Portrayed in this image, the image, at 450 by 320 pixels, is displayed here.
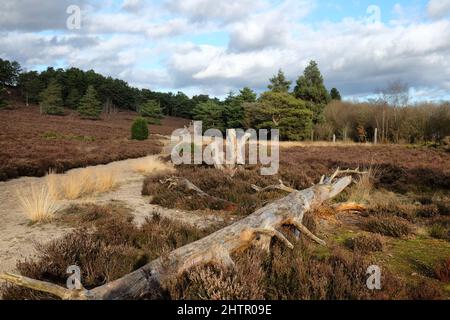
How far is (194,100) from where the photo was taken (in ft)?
310

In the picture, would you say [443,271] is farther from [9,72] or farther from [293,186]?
[9,72]

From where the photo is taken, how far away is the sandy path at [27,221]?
16.4 feet

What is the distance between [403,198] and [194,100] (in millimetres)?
88344

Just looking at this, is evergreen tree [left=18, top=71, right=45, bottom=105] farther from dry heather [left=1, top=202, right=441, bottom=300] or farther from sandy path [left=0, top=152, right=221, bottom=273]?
dry heather [left=1, top=202, right=441, bottom=300]

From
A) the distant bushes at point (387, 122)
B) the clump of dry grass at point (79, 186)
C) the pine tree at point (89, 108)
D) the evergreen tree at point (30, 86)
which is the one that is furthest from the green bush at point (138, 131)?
the evergreen tree at point (30, 86)

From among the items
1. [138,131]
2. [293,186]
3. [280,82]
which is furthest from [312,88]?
[293,186]

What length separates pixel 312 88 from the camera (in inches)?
1779

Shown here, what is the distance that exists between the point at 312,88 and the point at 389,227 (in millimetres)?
41848

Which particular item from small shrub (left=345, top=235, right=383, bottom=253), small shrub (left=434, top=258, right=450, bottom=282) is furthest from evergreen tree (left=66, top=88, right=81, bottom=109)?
small shrub (left=434, top=258, right=450, bottom=282)

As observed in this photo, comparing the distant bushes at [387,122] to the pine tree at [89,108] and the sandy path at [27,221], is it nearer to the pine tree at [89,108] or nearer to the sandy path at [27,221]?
the sandy path at [27,221]

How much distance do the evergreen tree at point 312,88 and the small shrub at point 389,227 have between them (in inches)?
1588

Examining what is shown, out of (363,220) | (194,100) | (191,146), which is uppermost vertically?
(194,100)
